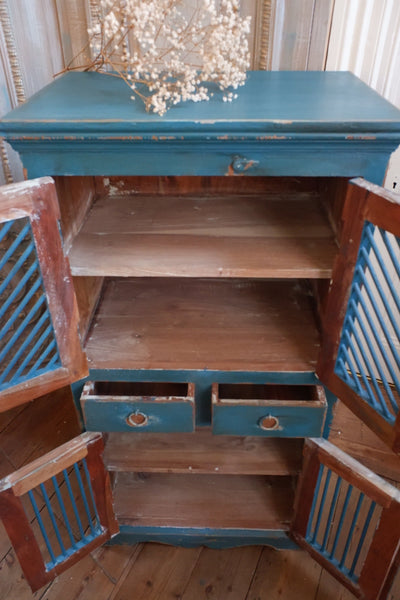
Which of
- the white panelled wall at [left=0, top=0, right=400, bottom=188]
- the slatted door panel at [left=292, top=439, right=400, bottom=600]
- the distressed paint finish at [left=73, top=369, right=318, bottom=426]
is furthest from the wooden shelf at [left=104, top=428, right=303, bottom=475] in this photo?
the white panelled wall at [left=0, top=0, right=400, bottom=188]

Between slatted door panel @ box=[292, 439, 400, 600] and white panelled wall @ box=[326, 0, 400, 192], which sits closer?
slatted door panel @ box=[292, 439, 400, 600]

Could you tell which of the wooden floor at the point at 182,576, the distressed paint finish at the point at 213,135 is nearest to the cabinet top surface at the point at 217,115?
the distressed paint finish at the point at 213,135

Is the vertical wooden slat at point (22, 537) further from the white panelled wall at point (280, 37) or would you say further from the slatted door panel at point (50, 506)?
the white panelled wall at point (280, 37)

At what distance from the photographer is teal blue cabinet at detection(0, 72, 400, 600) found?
0.96m

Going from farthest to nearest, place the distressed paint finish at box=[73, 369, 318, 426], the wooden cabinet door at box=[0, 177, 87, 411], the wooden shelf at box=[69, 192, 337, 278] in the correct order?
the distressed paint finish at box=[73, 369, 318, 426], the wooden shelf at box=[69, 192, 337, 278], the wooden cabinet door at box=[0, 177, 87, 411]

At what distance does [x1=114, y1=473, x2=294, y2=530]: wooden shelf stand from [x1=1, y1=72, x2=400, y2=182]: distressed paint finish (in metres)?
1.08

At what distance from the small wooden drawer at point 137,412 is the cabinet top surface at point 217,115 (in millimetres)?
634

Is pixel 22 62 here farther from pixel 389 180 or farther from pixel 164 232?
pixel 389 180

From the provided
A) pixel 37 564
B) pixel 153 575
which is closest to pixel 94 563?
pixel 153 575

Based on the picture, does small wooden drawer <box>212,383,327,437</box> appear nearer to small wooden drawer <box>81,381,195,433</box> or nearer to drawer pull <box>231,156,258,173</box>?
small wooden drawer <box>81,381,195,433</box>

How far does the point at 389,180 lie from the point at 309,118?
2.41ft

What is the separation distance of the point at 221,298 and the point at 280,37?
732mm

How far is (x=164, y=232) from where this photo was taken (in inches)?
49.0

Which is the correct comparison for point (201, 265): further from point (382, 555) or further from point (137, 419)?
point (382, 555)
